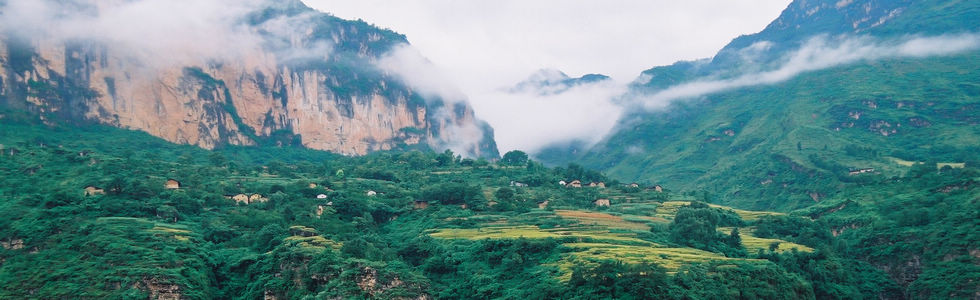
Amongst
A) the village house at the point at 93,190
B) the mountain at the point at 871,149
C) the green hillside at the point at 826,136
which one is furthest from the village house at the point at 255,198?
the green hillside at the point at 826,136

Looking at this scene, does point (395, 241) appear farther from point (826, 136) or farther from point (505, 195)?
point (826, 136)

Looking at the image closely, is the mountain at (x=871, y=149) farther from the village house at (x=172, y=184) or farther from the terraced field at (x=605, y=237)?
the village house at (x=172, y=184)

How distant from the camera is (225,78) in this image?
138 metres

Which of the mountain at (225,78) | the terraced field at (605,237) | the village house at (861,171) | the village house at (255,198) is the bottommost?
the terraced field at (605,237)

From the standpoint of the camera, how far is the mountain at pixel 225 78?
4500 inches

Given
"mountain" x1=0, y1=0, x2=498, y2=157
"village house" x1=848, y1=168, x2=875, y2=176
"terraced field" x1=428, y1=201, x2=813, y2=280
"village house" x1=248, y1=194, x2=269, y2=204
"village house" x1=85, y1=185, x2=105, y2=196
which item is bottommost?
"terraced field" x1=428, y1=201, x2=813, y2=280

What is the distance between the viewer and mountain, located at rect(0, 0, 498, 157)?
114312 mm

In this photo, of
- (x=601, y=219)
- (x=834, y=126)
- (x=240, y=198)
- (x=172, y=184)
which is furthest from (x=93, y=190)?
(x=834, y=126)

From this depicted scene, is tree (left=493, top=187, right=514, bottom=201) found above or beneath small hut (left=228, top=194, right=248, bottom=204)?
beneath

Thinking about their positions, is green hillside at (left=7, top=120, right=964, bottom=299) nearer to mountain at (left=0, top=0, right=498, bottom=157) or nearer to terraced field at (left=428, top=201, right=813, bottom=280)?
terraced field at (left=428, top=201, right=813, bottom=280)

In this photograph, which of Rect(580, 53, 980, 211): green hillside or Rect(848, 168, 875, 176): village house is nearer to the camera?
Rect(848, 168, 875, 176): village house

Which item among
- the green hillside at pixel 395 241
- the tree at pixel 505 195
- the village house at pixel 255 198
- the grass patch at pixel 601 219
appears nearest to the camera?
the green hillside at pixel 395 241

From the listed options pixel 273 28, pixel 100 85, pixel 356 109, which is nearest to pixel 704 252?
pixel 100 85

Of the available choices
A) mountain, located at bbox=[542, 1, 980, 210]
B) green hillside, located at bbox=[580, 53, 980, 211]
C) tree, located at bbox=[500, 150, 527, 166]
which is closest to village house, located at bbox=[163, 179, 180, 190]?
tree, located at bbox=[500, 150, 527, 166]
